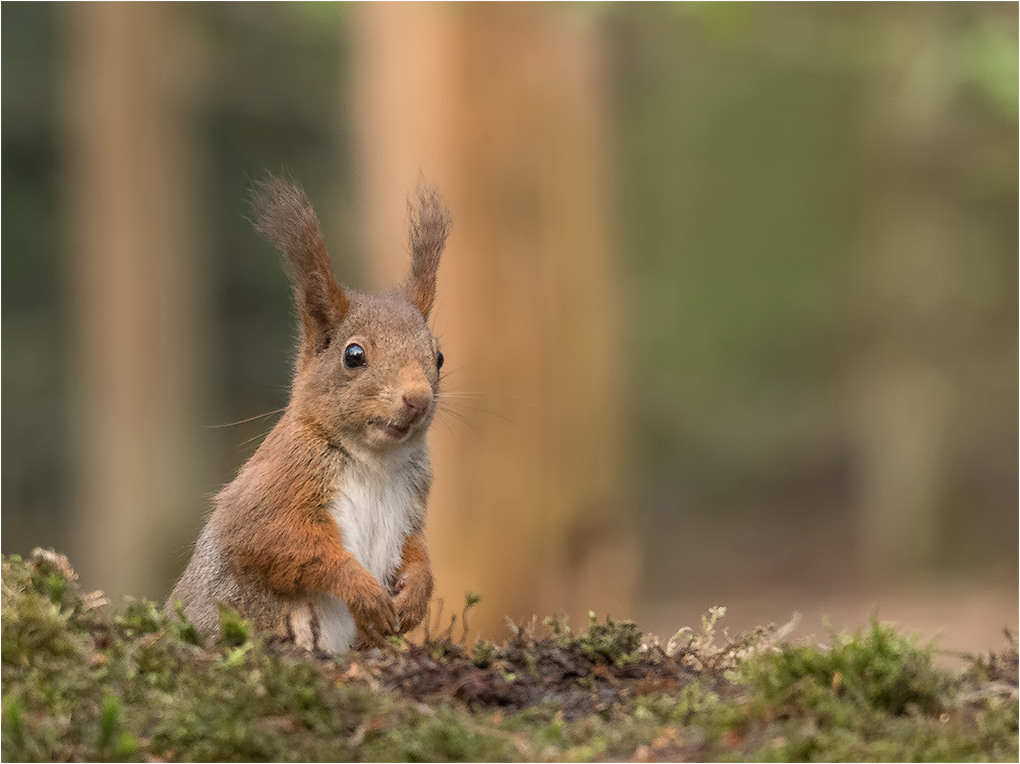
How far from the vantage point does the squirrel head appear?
3189mm

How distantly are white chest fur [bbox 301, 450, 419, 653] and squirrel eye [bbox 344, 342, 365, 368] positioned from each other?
26cm

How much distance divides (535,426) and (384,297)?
10.6 ft

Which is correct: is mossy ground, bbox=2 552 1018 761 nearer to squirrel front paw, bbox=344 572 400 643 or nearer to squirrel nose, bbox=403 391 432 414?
squirrel front paw, bbox=344 572 400 643

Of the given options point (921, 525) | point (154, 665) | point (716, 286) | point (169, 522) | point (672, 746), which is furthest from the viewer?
point (716, 286)

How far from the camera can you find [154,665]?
6.72 ft

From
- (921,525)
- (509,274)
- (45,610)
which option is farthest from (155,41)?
(45,610)

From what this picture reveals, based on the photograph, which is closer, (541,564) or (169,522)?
(541,564)

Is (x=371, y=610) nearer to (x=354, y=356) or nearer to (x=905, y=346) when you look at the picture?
(x=354, y=356)

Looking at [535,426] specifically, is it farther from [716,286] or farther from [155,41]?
[716,286]

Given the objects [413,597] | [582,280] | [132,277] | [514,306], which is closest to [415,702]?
[413,597]

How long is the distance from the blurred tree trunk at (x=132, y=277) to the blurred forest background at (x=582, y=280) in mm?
42

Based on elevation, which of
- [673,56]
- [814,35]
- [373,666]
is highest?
[673,56]

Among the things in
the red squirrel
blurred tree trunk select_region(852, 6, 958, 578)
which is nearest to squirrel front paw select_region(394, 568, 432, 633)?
the red squirrel

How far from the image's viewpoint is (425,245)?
355cm
